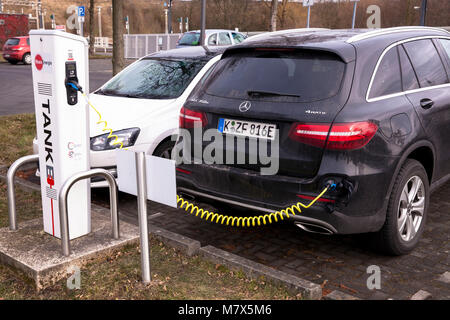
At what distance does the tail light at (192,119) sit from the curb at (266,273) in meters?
1.06

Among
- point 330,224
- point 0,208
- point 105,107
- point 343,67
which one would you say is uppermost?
point 343,67

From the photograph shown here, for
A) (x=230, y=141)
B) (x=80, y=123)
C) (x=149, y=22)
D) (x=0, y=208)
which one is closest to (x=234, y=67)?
(x=230, y=141)

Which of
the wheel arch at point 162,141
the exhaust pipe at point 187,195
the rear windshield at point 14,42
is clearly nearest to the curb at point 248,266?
the exhaust pipe at point 187,195

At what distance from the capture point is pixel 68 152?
3.92 meters

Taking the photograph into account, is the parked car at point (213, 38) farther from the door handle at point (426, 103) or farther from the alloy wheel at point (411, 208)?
the alloy wheel at point (411, 208)

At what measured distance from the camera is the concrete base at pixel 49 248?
368 centimetres

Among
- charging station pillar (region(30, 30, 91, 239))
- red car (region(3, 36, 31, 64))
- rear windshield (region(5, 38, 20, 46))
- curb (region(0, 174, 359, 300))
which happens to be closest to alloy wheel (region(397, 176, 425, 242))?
curb (region(0, 174, 359, 300))

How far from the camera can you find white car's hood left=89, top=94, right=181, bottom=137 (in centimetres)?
562

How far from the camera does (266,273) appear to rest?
12.0ft

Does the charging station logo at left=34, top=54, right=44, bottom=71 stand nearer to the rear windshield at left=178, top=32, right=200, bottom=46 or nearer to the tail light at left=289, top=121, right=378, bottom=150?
the tail light at left=289, top=121, right=378, bottom=150

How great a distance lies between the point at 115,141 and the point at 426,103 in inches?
124
